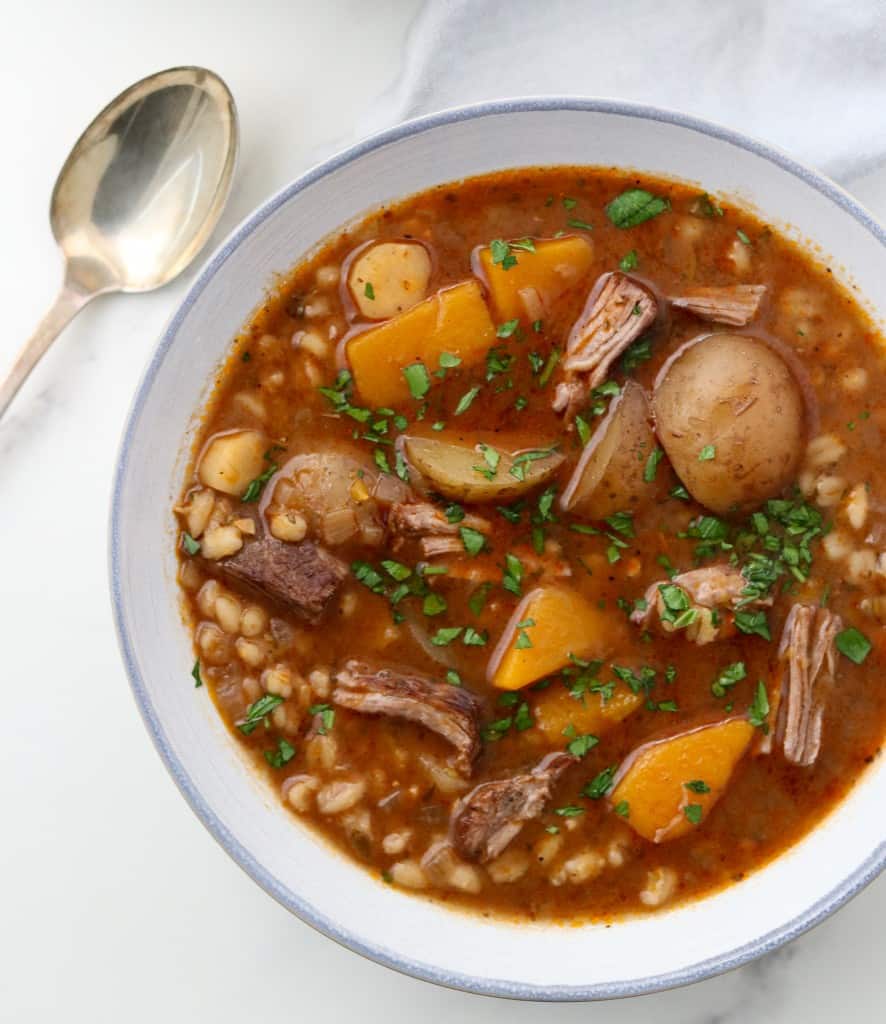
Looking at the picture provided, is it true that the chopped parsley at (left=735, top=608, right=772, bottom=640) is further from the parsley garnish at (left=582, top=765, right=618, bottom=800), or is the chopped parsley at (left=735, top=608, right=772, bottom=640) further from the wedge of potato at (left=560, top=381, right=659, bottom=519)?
the parsley garnish at (left=582, top=765, right=618, bottom=800)

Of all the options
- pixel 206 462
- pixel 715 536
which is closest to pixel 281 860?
pixel 206 462

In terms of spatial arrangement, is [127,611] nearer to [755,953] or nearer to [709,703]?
[709,703]

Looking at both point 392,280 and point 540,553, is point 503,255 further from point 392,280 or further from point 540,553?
point 540,553

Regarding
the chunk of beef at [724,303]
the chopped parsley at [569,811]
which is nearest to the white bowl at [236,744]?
the chunk of beef at [724,303]

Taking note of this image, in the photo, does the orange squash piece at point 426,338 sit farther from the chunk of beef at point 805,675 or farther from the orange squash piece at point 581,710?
the chunk of beef at point 805,675

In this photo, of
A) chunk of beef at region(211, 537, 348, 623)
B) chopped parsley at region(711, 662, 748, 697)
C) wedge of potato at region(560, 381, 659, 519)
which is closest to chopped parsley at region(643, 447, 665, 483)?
wedge of potato at region(560, 381, 659, 519)
